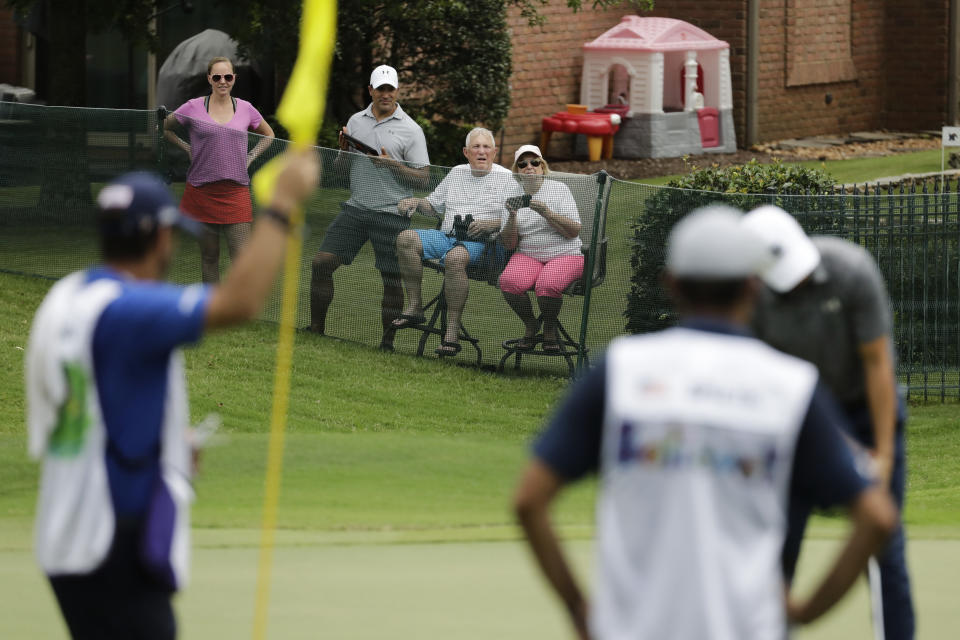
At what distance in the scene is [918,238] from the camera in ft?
35.8

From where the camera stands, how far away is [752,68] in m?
25.4

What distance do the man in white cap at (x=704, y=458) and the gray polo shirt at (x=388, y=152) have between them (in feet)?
27.0


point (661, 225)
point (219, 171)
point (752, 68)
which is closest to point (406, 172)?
point (219, 171)

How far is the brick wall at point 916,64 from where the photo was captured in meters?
28.7

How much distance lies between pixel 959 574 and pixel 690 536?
3584 mm

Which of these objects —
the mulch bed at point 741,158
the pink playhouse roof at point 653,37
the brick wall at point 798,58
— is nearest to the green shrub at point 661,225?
the mulch bed at point 741,158

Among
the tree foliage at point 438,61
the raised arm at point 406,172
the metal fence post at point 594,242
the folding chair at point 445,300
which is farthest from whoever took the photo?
the tree foliage at point 438,61

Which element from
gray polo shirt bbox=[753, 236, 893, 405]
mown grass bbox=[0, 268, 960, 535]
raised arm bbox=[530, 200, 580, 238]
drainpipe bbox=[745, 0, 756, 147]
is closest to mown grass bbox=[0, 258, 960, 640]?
mown grass bbox=[0, 268, 960, 535]

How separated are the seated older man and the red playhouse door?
1398cm

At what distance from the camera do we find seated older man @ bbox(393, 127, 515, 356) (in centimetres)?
1071

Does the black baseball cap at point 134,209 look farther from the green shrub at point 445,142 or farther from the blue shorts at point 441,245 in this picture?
the green shrub at point 445,142

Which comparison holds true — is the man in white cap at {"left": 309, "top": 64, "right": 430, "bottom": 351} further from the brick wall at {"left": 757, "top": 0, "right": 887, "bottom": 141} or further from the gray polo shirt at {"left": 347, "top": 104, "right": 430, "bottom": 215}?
the brick wall at {"left": 757, "top": 0, "right": 887, "bottom": 141}

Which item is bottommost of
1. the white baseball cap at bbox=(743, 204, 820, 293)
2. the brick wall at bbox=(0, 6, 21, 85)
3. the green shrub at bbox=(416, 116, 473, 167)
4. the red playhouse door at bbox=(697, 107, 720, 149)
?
the white baseball cap at bbox=(743, 204, 820, 293)

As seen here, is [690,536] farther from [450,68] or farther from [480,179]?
[450,68]
